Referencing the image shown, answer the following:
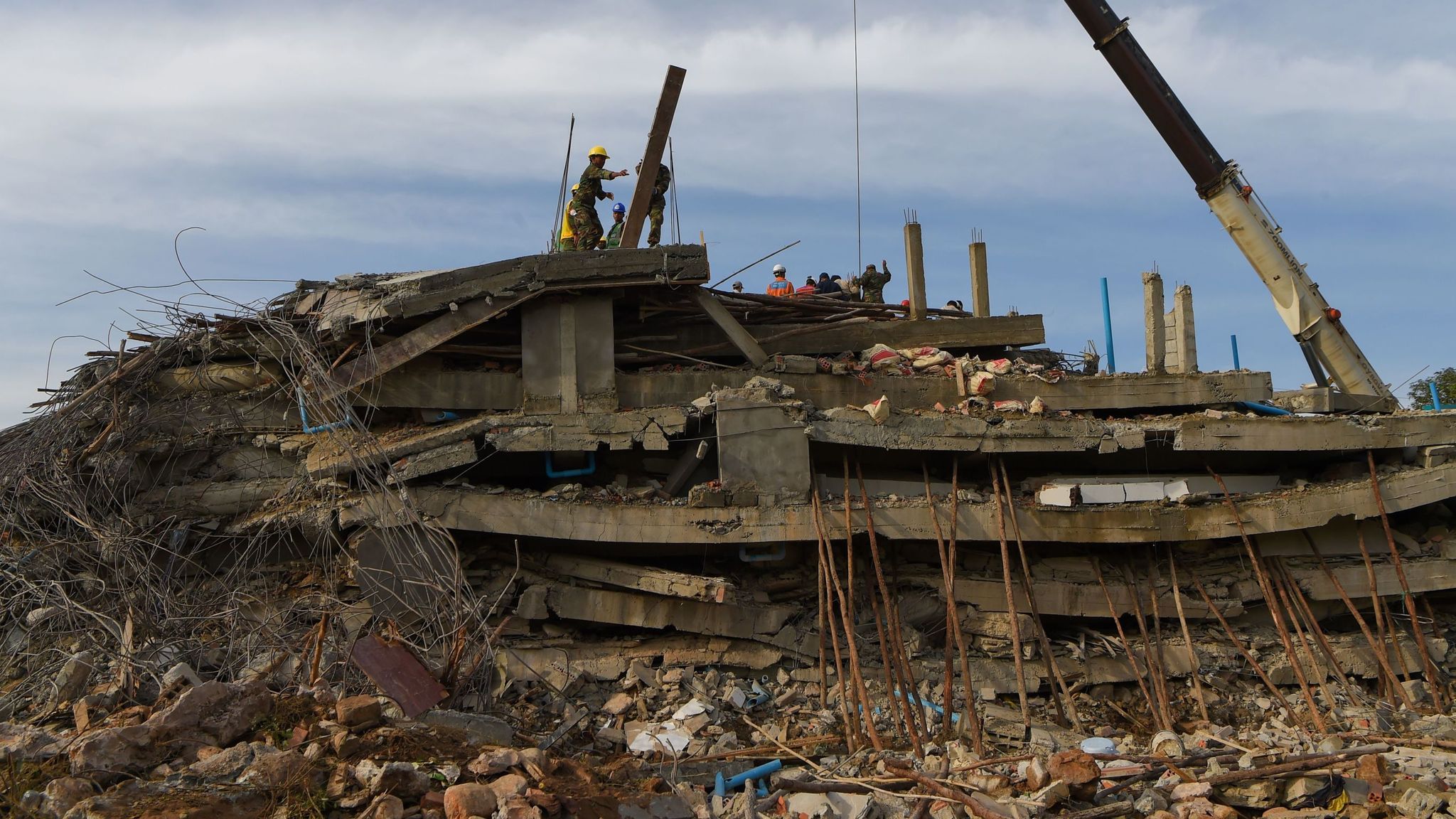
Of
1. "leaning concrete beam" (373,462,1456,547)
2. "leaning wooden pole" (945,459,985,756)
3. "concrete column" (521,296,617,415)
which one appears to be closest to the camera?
"leaning wooden pole" (945,459,985,756)

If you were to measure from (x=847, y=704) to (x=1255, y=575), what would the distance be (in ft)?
15.6

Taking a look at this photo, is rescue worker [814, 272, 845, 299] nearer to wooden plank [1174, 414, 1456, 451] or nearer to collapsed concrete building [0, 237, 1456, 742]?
collapsed concrete building [0, 237, 1456, 742]

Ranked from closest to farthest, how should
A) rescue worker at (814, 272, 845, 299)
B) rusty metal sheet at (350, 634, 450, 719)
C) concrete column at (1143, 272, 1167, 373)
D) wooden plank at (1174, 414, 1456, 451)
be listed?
rusty metal sheet at (350, 634, 450, 719)
wooden plank at (1174, 414, 1456, 451)
concrete column at (1143, 272, 1167, 373)
rescue worker at (814, 272, 845, 299)

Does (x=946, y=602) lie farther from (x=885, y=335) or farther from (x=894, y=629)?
(x=885, y=335)

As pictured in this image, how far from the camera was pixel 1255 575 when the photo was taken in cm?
1208

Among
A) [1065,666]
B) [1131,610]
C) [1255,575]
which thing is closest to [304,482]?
[1065,666]

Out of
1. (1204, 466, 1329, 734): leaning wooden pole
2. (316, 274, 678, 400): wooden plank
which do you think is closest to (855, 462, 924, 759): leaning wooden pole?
(316, 274, 678, 400): wooden plank

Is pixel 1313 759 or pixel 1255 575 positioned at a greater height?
pixel 1255 575

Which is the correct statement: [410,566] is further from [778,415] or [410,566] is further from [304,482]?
[778,415]

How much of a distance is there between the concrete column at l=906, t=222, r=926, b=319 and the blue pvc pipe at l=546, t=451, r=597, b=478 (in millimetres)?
4801

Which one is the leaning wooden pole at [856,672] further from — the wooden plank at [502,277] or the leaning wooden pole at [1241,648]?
the leaning wooden pole at [1241,648]

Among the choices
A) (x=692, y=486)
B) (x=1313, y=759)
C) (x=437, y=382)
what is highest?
(x=437, y=382)

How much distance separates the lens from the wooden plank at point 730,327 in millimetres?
12234

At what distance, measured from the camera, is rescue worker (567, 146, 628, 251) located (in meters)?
13.3
